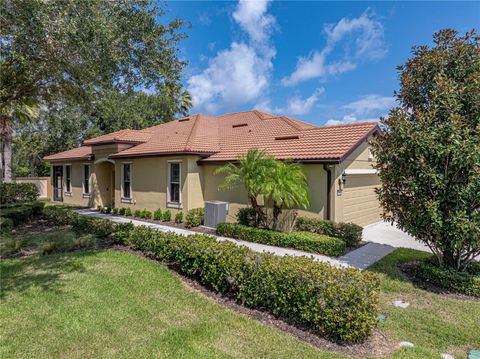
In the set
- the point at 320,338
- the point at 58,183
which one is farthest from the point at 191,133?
the point at 58,183

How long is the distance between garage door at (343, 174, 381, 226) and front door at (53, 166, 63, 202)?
21.3 metres

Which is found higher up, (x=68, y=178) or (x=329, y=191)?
(x=68, y=178)

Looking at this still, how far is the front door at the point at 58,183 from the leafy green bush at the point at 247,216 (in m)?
17.6

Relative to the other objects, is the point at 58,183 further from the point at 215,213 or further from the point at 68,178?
the point at 215,213

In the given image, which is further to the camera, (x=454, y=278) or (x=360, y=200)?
(x=360, y=200)

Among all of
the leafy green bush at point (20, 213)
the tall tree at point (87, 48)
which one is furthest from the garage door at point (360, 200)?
the leafy green bush at point (20, 213)

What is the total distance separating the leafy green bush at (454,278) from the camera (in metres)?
6.16

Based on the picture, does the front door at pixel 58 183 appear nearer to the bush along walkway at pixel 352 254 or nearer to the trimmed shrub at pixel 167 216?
the trimmed shrub at pixel 167 216

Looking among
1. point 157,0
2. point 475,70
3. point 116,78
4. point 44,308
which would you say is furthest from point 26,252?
point 475,70

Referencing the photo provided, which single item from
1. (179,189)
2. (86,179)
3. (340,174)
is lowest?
(179,189)

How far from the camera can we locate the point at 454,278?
630cm

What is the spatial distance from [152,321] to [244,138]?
11.8 m

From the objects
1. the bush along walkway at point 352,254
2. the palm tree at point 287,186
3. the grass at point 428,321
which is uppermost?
the palm tree at point 287,186

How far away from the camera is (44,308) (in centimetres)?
516
